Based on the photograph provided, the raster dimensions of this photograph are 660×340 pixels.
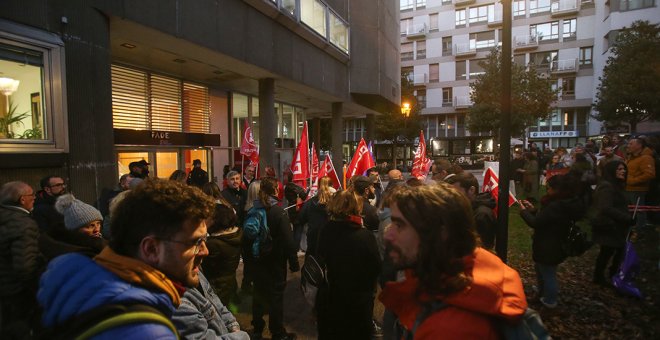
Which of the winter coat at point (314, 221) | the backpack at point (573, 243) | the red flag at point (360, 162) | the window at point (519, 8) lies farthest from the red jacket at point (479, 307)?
the window at point (519, 8)

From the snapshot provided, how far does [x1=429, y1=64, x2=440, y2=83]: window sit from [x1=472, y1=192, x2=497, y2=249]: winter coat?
49645 mm

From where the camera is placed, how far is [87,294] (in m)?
1.13

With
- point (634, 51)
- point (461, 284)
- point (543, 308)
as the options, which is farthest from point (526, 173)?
point (634, 51)

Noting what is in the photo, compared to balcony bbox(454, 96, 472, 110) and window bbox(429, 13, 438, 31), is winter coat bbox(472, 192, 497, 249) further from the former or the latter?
window bbox(429, 13, 438, 31)

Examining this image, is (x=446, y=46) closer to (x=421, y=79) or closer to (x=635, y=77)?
(x=421, y=79)

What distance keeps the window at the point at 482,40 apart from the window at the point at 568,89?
9564mm

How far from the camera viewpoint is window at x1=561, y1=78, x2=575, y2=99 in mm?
44750

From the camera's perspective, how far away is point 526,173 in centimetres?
1265

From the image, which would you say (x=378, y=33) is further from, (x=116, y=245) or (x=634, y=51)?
(x=116, y=245)

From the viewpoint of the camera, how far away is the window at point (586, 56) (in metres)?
43.7

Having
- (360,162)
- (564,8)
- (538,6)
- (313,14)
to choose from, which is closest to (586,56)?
(564,8)

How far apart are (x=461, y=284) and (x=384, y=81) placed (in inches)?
764

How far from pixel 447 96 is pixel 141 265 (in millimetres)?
52830

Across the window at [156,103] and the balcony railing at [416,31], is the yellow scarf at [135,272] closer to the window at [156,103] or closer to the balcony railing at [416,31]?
the window at [156,103]
